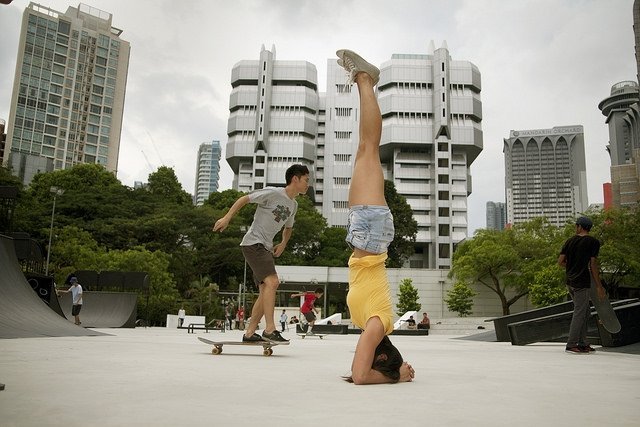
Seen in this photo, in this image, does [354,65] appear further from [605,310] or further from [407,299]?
[407,299]

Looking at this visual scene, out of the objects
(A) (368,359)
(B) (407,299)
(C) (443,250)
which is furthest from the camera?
(C) (443,250)

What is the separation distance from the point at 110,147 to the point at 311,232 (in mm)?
60524

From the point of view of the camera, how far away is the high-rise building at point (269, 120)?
8081 centimetres

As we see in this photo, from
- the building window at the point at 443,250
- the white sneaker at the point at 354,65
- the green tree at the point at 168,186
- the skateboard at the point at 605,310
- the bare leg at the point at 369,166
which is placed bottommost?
the skateboard at the point at 605,310

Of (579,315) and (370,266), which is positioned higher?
(370,266)

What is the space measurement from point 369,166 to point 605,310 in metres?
4.52

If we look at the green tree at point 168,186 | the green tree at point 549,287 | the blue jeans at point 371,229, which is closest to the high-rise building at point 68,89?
the green tree at point 168,186

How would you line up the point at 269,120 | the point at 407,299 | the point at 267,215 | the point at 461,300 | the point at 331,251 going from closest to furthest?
the point at 267,215 → the point at 461,300 → the point at 407,299 → the point at 331,251 → the point at 269,120

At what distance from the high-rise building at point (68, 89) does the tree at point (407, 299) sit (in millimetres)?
66347

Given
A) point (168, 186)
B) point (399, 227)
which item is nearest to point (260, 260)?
point (168, 186)

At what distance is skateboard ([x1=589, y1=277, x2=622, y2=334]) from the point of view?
591cm

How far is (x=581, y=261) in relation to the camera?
5938 millimetres

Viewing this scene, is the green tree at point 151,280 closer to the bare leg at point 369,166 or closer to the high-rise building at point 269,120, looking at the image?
the bare leg at point 369,166

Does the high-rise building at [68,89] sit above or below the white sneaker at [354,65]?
above
